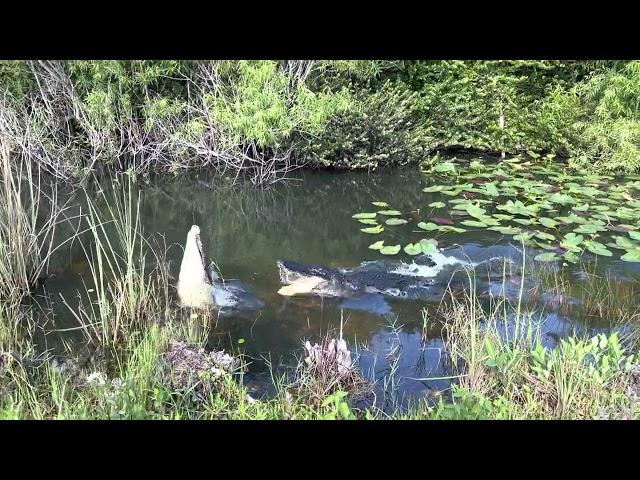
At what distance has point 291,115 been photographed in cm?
752

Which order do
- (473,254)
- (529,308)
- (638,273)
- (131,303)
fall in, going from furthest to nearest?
(473,254) < (638,273) < (529,308) < (131,303)

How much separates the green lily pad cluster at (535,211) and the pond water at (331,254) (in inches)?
1.7

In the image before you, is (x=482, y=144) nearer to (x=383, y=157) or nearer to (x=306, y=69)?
(x=383, y=157)

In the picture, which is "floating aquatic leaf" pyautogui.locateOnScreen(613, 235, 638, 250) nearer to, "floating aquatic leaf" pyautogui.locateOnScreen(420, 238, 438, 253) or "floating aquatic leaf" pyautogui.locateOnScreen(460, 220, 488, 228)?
"floating aquatic leaf" pyautogui.locateOnScreen(460, 220, 488, 228)

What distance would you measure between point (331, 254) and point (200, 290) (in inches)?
64.1

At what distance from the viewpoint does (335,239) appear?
614cm

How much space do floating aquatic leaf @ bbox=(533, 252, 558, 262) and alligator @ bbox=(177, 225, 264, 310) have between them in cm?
250

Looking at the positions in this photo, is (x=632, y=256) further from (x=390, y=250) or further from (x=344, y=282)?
(x=344, y=282)

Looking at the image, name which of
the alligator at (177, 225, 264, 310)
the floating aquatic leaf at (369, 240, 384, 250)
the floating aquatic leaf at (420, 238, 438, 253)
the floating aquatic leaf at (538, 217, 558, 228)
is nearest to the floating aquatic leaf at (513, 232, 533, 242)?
the floating aquatic leaf at (538, 217, 558, 228)

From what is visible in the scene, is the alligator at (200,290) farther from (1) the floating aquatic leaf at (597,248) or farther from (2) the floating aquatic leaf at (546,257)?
(1) the floating aquatic leaf at (597,248)

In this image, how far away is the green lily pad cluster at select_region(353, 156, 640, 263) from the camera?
5516 mm
